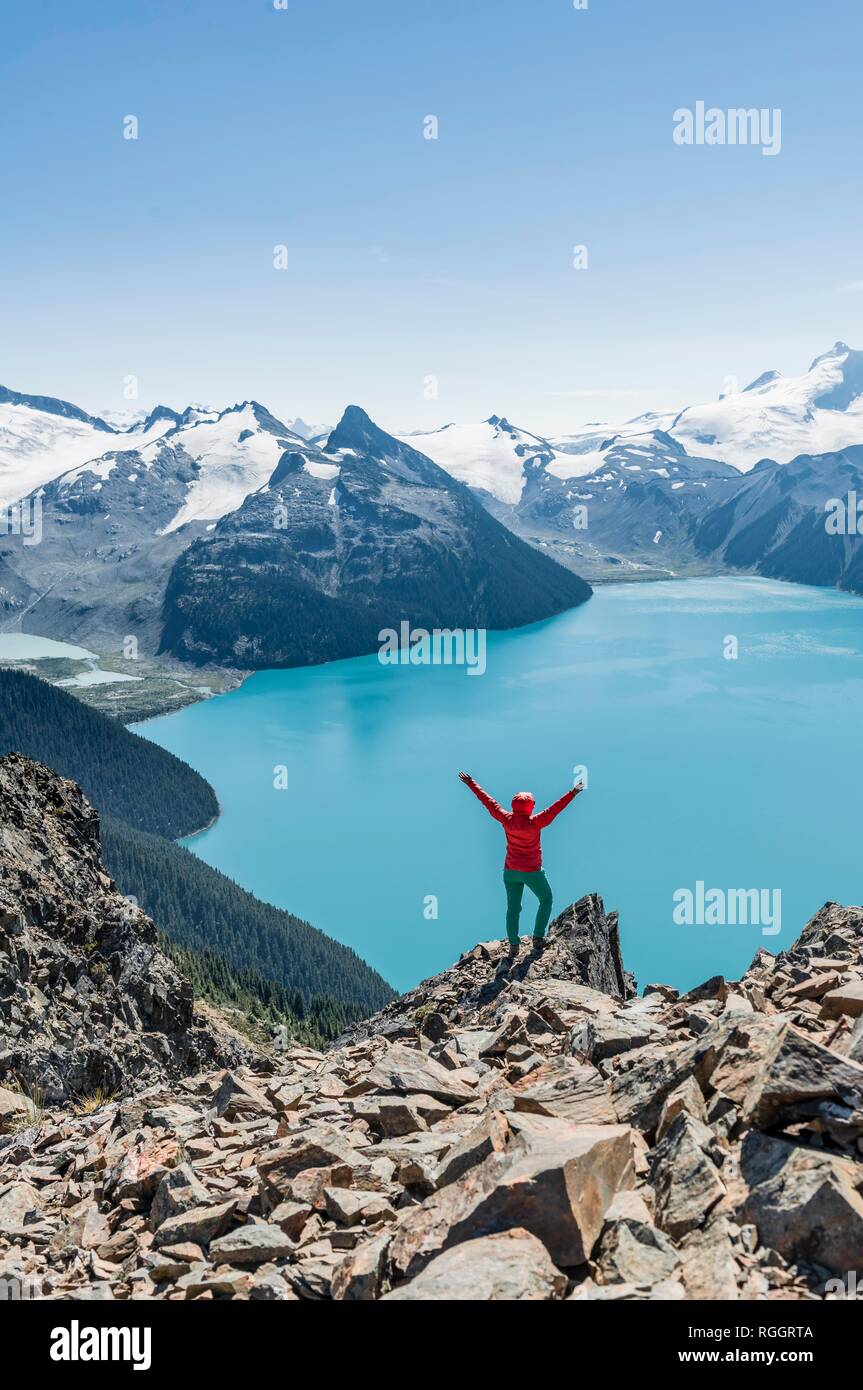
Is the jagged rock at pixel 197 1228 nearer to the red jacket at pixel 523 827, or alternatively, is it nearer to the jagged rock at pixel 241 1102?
the jagged rock at pixel 241 1102

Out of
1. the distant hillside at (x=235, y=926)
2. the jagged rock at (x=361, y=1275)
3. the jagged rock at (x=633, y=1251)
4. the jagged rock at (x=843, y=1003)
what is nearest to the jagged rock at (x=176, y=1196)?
the jagged rock at (x=361, y=1275)

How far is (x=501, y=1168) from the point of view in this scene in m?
8.70

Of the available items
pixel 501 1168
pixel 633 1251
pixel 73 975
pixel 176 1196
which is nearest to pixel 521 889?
pixel 176 1196

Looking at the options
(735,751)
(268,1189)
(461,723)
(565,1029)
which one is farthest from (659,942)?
(461,723)

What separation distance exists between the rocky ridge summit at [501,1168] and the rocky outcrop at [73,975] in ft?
20.2

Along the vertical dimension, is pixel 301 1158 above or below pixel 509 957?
above

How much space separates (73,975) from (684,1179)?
22453mm

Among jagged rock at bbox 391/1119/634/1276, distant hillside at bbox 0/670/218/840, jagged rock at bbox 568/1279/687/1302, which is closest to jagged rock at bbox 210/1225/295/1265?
jagged rock at bbox 391/1119/634/1276

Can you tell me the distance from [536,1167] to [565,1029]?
7422 millimetres

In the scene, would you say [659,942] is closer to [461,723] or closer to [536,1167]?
[536,1167]

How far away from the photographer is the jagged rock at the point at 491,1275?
7.30m

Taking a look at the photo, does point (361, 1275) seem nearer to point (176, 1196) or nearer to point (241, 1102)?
point (176, 1196)

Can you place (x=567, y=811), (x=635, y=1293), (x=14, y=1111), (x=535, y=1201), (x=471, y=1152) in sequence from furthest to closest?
(x=567, y=811), (x=14, y=1111), (x=471, y=1152), (x=535, y=1201), (x=635, y=1293)
